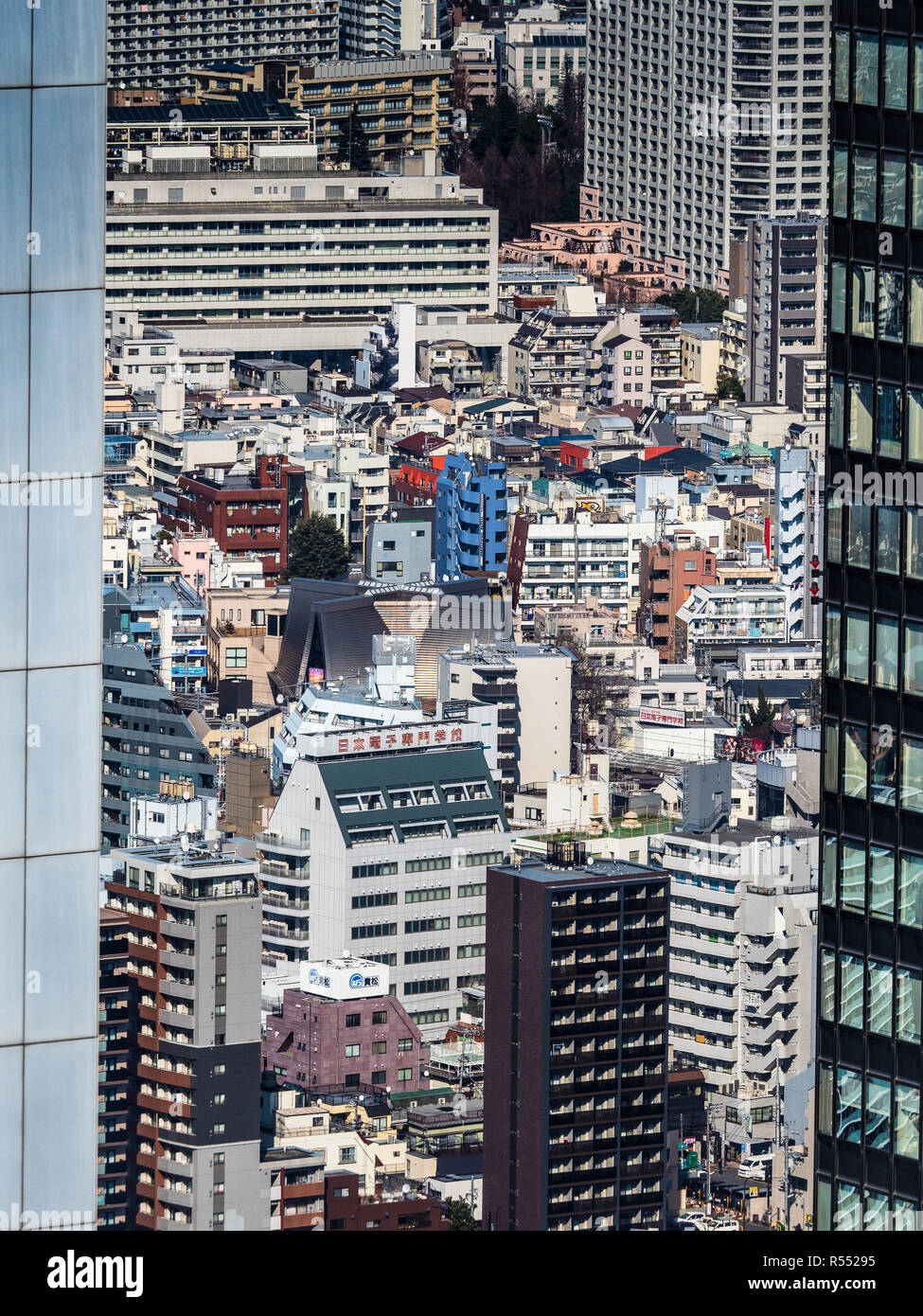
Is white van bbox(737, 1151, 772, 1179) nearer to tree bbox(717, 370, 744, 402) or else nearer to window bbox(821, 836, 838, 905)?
window bbox(821, 836, 838, 905)

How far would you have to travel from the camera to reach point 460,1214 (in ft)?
168

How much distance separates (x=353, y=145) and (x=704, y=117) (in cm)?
1419

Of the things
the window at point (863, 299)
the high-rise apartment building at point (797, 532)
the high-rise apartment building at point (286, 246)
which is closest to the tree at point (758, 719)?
the high-rise apartment building at point (797, 532)

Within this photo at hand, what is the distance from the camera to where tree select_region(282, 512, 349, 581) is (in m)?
91.8

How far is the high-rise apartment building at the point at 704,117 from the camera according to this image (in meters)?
126

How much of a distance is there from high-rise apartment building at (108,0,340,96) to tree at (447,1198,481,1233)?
97.6 metres

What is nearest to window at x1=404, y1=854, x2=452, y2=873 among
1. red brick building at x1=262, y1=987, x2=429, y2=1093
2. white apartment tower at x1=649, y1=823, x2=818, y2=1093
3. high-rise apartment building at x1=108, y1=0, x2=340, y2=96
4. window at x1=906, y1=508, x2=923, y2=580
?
white apartment tower at x1=649, y1=823, x2=818, y2=1093

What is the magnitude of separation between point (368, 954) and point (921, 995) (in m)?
47.0

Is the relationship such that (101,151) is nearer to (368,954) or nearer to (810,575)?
(368,954)

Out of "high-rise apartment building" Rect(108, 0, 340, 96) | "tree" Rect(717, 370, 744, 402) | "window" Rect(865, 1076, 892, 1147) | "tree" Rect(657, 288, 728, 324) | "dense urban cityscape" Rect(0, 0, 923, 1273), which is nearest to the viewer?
"dense urban cityscape" Rect(0, 0, 923, 1273)

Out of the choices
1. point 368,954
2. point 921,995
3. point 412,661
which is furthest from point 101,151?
point 412,661

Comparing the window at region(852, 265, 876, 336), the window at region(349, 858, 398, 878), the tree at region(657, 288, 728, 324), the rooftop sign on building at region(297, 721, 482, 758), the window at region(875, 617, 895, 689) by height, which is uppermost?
the tree at region(657, 288, 728, 324)

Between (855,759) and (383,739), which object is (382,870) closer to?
(383,739)
